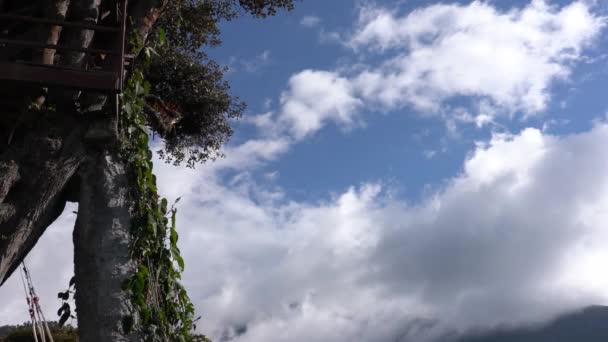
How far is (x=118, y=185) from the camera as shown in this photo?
24.4ft

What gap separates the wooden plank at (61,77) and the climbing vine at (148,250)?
0.65 metres

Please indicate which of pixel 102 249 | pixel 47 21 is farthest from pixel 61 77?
pixel 102 249

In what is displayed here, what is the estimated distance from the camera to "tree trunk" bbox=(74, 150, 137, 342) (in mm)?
6703

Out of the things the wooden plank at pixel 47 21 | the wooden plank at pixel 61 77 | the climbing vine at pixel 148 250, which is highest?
the wooden plank at pixel 47 21

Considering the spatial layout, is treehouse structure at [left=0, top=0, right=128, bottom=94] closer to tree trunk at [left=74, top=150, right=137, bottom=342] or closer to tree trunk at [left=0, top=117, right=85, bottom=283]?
tree trunk at [left=0, top=117, right=85, bottom=283]

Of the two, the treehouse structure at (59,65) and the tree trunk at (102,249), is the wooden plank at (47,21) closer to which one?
the treehouse structure at (59,65)

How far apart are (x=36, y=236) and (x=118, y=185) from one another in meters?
1.08

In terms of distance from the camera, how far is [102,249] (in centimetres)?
702

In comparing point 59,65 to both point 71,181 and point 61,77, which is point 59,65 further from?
point 71,181

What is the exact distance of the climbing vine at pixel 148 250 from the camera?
6.84 meters

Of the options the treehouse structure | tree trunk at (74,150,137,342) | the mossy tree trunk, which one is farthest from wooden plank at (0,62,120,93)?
tree trunk at (74,150,137,342)

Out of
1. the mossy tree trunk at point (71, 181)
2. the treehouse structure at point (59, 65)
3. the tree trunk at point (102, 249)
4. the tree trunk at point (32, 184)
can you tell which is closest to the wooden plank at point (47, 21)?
the treehouse structure at point (59, 65)

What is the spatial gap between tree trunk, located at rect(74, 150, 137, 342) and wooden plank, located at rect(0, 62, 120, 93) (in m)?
0.91

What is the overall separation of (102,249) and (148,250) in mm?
488
